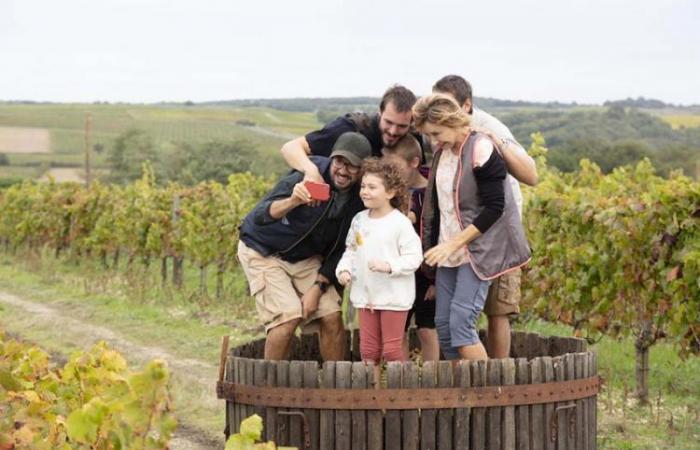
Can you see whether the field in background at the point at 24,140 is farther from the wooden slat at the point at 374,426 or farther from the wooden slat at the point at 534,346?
the wooden slat at the point at 374,426

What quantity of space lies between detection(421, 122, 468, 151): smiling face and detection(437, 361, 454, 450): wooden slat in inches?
41.0

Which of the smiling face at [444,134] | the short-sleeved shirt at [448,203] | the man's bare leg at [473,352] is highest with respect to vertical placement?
the smiling face at [444,134]

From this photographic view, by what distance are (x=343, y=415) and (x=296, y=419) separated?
234mm

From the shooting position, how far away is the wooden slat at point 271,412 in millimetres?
5715

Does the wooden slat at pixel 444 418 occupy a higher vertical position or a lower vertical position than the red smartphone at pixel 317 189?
lower

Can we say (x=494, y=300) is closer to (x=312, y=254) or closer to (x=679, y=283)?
(x=312, y=254)

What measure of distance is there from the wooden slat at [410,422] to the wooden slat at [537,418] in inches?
21.1

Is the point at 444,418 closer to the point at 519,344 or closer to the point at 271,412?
the point at 271,412

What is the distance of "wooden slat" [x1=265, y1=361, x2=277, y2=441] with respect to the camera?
571 cm

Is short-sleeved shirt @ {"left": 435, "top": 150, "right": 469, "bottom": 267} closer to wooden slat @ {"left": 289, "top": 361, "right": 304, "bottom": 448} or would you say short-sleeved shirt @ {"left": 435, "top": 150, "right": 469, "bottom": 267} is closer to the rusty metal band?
the rusty metal band

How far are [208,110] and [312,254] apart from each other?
4756 inches

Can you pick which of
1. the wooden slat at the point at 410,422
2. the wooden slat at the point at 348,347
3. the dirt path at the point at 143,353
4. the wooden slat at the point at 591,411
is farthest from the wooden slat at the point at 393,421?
the wooden slat at the point at 348,347

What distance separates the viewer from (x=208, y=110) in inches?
4970

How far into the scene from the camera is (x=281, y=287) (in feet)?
21.8
